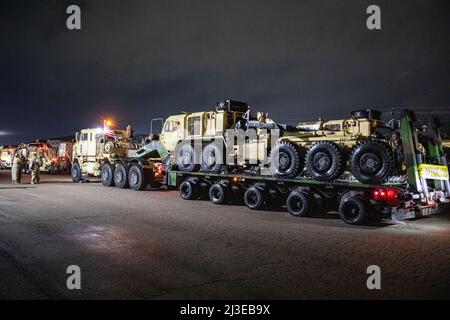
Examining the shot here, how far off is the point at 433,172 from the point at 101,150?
17.2m

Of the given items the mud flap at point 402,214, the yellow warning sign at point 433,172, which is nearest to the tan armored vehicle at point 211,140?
the mud flap at point 402,214

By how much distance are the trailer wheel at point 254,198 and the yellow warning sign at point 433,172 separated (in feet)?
15.6

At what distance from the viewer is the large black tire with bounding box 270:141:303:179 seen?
11180mm

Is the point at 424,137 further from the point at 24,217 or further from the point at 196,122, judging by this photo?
the point at 24,217

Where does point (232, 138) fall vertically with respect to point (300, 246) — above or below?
above

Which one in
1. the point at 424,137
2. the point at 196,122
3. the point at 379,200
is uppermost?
the point at 196,122

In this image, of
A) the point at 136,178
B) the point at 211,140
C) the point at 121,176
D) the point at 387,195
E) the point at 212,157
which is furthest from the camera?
the point at 121,176

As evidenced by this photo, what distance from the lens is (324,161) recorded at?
10.5 metres

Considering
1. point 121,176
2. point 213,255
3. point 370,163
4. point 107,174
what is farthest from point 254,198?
point 107,174

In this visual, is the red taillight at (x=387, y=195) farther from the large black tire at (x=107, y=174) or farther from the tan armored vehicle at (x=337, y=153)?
the large black tire at (x=107, y=174)

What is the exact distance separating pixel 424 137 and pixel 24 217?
11443 millimetres

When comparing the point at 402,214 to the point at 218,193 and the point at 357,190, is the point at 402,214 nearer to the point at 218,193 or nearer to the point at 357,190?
the point at 357,190
